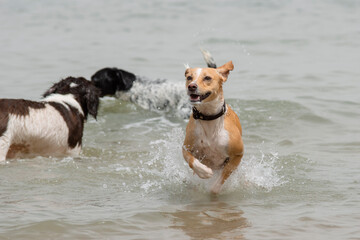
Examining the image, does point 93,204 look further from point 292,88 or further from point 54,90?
point 292,88

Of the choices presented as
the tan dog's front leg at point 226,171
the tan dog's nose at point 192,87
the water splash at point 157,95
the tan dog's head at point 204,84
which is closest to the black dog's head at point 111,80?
the water splash at point 157,95

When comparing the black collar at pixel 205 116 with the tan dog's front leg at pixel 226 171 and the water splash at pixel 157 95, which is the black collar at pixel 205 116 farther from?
the water splash at pixel 157 95

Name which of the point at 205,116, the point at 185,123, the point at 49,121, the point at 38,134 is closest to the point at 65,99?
the point at 49,121

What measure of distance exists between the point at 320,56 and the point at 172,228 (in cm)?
973

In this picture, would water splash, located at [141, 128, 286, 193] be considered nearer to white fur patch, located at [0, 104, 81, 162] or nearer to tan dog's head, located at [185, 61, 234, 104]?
tan dog's head, located at [185, 61, 234, 104]

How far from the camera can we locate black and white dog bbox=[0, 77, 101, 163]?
5.87 metres

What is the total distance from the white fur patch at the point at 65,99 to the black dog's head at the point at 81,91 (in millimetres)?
69

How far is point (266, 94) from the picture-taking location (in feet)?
34.2

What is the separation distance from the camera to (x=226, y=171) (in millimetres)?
5016

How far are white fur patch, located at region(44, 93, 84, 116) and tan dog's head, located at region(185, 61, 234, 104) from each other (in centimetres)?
220

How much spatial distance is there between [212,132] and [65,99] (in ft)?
7.65

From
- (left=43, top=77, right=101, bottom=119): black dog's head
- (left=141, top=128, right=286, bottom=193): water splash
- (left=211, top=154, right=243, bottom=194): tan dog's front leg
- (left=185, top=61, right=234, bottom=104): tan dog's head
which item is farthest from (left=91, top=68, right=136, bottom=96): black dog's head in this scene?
(left=185, top=61, right=234, bottom=104): tan dog's head

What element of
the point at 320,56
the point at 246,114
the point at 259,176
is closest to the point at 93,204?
the point at 259,176

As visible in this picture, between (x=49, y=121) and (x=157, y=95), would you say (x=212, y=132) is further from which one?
(x=157, y=95)
